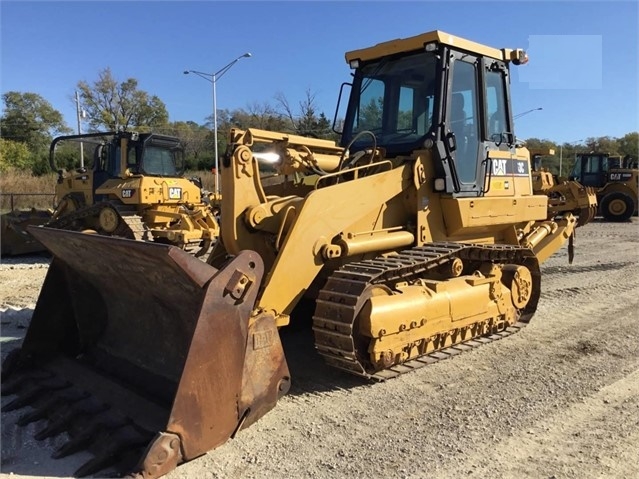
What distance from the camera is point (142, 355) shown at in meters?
4.38

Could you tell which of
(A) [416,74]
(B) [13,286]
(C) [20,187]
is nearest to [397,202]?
(A) [416,74]

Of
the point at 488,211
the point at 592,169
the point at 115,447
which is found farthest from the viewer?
the point at 592,169

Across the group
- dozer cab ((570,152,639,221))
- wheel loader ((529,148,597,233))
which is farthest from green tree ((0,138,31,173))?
wheel loader ((529,148,597,233))

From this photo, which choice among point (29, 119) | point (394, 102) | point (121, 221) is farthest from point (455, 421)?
point (29, 119)

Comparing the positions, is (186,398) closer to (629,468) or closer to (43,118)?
(629,468)

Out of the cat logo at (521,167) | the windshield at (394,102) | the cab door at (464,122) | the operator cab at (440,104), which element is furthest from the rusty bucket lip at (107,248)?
the cat logo at (521,167)

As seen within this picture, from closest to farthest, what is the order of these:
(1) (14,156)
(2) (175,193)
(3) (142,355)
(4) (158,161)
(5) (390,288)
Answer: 1. (3) (142,355)
2. (5) (390,288)
3. (2) (175,193)
4. (4) (158,161)
5. (1) (14,156)

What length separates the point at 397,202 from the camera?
216 inches

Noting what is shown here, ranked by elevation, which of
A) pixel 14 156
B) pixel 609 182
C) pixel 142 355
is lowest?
pixel 142 355

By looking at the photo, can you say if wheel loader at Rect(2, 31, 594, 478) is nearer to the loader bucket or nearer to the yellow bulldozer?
the yellow bulldozer

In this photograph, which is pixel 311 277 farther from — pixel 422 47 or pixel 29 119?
pixel 29 119

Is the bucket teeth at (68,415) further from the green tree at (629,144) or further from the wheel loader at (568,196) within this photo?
the green tree at (629,144)

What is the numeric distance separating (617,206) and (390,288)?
22.6m

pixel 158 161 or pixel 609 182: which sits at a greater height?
pixel 158 161
